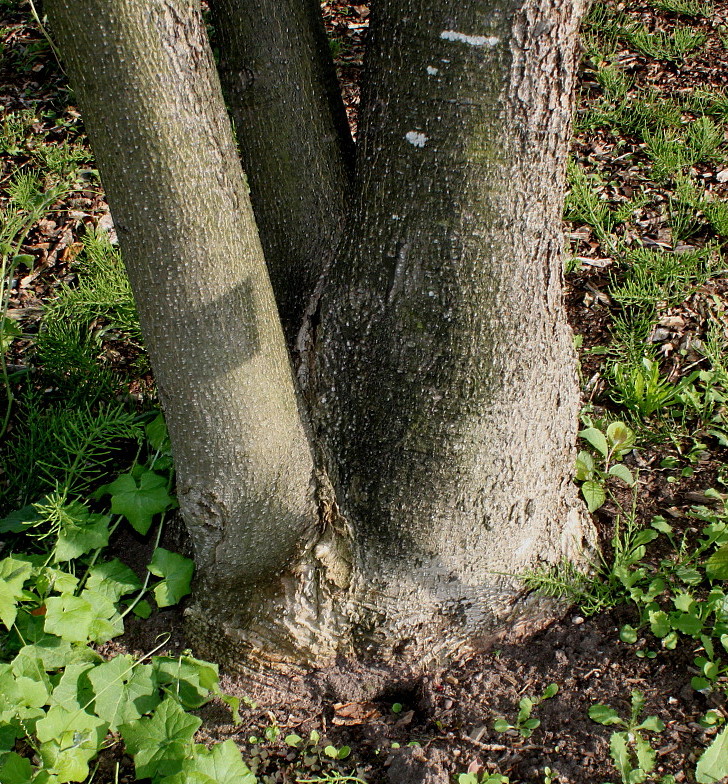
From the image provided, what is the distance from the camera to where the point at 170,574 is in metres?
1.93

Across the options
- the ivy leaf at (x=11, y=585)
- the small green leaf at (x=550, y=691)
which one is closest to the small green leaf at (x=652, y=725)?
the small green leaf at (x=550, y=691)

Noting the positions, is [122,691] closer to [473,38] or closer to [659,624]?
[659,624]

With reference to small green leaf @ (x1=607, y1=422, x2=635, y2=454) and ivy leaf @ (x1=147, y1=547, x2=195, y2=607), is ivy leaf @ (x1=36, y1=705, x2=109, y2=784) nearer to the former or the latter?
ivy leaf @ (x1=147, y1=547, x2=195, y2=607)

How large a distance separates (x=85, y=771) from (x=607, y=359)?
2.18 metres

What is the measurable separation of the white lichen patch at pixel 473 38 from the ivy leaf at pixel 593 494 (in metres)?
1.33

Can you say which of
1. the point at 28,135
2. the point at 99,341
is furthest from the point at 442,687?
the point at 28,135

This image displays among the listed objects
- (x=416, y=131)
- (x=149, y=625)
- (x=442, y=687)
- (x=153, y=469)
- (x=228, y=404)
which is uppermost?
→ (x=416, y=131)

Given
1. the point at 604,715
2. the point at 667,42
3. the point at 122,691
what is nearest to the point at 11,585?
the point at 122,691

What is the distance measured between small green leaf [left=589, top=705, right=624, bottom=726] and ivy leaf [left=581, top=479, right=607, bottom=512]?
61 centimetres

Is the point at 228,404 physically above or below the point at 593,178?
above

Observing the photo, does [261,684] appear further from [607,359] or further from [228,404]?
[607,359]

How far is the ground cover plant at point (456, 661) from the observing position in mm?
1698

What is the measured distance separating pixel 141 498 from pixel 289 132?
1127mm

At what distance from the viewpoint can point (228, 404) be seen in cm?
161
